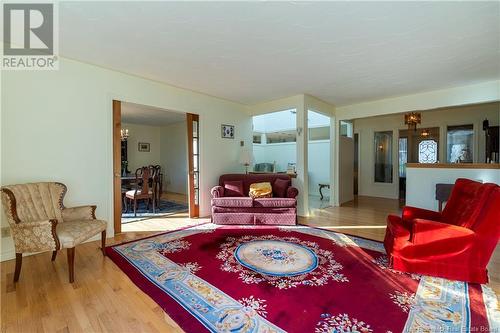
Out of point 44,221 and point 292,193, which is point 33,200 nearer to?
point 44,221

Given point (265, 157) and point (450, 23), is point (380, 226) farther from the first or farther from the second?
point (265, 157)

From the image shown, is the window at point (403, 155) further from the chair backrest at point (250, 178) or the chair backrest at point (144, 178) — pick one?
the chair backrest at point (144, 178)

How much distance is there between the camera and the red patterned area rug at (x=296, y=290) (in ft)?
5.43

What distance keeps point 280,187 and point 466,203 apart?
269 centimetres

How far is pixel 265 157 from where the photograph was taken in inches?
361

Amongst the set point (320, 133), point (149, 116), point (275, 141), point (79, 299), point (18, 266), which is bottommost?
point (79, 299)

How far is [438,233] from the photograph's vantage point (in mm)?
2219

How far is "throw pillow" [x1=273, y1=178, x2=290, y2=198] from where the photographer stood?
454 centimetres

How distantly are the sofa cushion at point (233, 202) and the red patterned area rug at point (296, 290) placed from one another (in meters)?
1.06

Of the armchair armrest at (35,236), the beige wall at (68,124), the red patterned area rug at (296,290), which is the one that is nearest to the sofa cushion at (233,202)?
the red patterned area rug at (296,290)

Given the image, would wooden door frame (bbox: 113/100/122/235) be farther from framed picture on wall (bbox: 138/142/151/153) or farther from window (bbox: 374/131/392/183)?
window (bbox: 374/131/392/183)

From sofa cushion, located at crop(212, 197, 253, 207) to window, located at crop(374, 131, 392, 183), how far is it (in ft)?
16.9

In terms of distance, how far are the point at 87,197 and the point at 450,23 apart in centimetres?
480
